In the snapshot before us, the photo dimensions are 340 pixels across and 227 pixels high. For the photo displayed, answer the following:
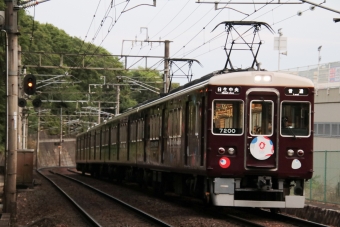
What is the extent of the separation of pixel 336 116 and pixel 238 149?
20.2 meters

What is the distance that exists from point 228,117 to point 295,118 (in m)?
1.33

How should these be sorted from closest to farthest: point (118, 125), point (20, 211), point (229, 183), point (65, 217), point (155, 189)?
point (229, 183) → point (65, 217) → point (20, 211) → point (155, 189) → point (118, 125)

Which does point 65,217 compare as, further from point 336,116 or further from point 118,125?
point 336,116

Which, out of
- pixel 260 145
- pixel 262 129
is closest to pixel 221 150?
pixel 260 145

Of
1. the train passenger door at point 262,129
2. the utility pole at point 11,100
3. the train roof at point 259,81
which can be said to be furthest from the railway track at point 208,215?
the utility pole at point 11,100

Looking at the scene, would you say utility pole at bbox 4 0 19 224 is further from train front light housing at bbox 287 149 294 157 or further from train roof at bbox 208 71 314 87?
train front light housing at bbox 287 149 294 157

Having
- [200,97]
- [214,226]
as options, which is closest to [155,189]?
[200,97]

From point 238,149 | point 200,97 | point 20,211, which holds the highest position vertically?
point 200,97

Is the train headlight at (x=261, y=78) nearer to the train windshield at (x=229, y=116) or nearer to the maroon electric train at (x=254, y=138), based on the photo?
the maroon electric train at (x=254, y=138)

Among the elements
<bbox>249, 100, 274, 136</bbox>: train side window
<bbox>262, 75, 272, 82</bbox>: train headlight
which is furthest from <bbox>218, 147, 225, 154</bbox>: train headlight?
<bbox>262, 75, 272, 82</bbox>: train headlight

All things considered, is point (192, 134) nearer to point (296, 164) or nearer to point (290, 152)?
point (290, 152)

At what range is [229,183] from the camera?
51.0 feet

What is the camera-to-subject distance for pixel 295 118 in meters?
15.8

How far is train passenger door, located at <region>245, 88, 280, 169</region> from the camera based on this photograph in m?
15.6
